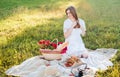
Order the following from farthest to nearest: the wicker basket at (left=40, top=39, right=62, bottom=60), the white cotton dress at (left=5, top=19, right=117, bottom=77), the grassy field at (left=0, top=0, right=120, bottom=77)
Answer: the grassy field at (left=0, top=0, right=120, bottom=77) < the wicker basket at (left=40, top=39, right=62, bottom=60) < the white cotton dress at (left=5, top=19, right=117, bottom=77)

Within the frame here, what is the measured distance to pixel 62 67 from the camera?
9875mm

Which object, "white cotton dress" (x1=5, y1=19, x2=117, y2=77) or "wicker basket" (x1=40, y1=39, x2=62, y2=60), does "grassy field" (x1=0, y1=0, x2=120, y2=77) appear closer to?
"white cotton dress" (x1=5, y1=19, x2=117, y2=77)

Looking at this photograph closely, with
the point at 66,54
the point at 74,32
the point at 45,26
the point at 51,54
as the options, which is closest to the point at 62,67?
the point at 51,54

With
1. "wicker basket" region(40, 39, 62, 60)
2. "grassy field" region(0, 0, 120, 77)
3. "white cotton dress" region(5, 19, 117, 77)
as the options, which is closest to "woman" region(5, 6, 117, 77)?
"white cotton dress" region(5, 19, 117, 77)

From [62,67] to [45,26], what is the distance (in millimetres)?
6670

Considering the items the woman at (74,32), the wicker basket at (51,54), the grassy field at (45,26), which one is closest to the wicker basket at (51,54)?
the wicker basket at (51,54)

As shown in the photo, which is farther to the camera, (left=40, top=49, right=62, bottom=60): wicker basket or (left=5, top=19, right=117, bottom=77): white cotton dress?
(left=40, top=49, right=62, bottom=60): wicker basket

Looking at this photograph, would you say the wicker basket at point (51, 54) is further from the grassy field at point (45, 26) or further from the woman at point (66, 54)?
the grassy field at point (45, 26)

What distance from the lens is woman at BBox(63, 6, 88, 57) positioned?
35.1 ft

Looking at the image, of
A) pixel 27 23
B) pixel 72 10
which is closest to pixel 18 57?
pixel 72 10

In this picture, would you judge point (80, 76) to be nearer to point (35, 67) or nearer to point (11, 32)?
point (35, 67)

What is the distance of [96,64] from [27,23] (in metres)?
7.43

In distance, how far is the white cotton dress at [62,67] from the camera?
9398 millimetres

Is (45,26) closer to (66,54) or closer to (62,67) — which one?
(66,54)
